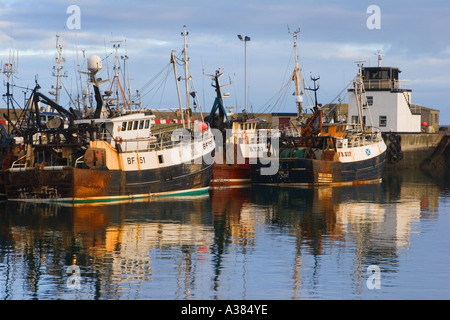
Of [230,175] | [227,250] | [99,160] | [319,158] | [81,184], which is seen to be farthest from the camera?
[319,158]

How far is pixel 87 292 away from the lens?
21578mm

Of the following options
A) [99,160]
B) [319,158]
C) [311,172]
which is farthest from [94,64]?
[319,158]

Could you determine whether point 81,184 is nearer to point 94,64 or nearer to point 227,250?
point 94,64

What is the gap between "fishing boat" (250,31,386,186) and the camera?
5106 centimetres

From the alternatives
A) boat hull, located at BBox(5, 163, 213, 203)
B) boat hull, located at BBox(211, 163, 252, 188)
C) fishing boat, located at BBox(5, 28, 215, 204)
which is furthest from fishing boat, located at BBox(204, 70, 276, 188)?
boat hull, located at BBox(5, 163, 213, 203)

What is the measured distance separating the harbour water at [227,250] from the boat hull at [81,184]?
29.3 inches

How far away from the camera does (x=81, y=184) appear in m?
38.5

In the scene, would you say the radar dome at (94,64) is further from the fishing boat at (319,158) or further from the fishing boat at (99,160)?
the fishing boat at (319,158)

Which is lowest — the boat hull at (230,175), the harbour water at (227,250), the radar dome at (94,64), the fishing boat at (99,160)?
the harbour water at (227,250)

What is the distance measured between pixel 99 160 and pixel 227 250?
41.6ft

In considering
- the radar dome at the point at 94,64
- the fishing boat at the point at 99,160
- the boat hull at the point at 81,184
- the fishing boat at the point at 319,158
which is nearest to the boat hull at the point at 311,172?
the fishing boat at the point at 319,158

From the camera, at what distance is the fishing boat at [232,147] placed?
170 ft

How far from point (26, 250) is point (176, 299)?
899cm
